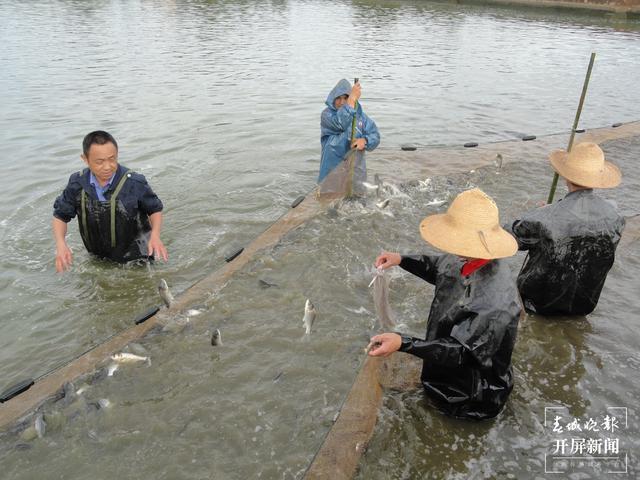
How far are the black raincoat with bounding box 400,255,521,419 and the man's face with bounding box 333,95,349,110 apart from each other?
14.7ft

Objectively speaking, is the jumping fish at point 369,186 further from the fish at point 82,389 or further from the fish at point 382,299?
the fish at point 82,389

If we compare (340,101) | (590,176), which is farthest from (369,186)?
(590,176)

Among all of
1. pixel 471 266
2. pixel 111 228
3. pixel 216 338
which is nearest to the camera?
pixel 471 266

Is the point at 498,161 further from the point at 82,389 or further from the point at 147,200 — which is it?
the point at 82,389

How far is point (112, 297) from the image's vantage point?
5758 millimetres

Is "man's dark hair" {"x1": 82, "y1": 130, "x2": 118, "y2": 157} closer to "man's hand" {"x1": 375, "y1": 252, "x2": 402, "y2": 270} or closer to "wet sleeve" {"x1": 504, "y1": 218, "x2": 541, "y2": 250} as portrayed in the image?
"man's hand" {"x1": 375, "y1": 252, "x2": 402, "y2": 270}

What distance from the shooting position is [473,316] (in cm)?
301

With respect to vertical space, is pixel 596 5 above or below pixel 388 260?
above

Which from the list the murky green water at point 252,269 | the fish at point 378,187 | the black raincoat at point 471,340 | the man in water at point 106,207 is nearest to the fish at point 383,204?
the murky green water at point 252,269

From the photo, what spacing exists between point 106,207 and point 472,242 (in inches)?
160

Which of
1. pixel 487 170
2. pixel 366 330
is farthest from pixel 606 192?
pixel 366 330

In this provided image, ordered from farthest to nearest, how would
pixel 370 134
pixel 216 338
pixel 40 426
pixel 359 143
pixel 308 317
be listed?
pixel 370 134, pixel 359 143, pixel 308 317, pixel 216 338, pixel 40 426

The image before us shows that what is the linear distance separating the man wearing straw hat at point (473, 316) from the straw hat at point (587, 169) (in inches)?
63.2

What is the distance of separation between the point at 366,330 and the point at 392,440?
155cm
